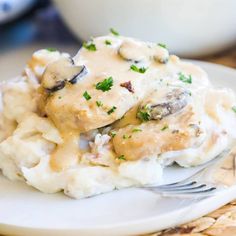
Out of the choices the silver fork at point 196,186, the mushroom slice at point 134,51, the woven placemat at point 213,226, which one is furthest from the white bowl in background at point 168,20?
the woven placemat at point 213,226

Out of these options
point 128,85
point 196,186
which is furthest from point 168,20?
point 196,186

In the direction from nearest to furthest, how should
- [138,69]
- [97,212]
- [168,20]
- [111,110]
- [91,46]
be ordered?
[97,212] → [111,110] → [138,69] → [91,46] → [168,20]

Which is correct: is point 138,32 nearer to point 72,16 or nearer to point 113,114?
point 72,16

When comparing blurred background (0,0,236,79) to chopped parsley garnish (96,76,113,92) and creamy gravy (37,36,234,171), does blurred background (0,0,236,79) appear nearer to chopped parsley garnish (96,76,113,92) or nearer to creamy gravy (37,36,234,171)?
creamy gravy (37,36,234,171)

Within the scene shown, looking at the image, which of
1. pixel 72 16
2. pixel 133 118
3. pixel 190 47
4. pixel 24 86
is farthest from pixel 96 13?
pixel 133 118

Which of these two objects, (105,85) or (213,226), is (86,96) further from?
(213,226)

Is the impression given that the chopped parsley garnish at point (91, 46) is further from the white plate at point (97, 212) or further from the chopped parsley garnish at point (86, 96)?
the white plate at point (97, 212)
